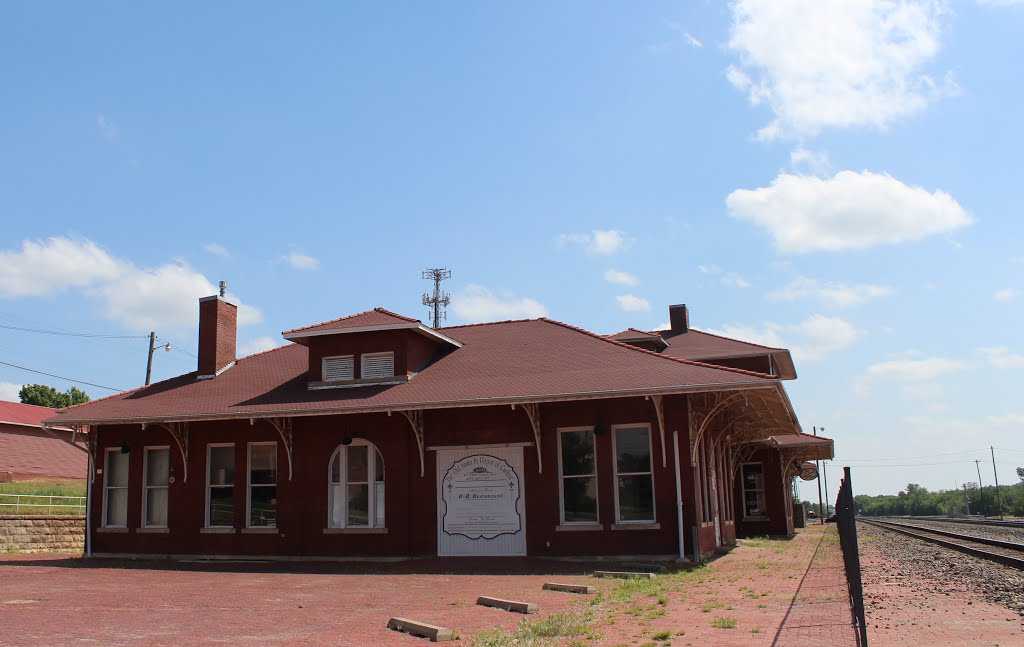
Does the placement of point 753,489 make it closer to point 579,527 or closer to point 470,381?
point 579,527

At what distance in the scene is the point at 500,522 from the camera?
706 inches

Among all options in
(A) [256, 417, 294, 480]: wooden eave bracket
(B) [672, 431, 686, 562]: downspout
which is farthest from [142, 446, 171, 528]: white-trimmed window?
(B) [672, 431, 686, 562]: downspout

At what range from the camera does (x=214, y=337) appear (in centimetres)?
2317

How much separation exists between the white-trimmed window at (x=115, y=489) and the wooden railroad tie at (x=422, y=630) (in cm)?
1439

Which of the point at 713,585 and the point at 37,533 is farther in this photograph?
the point at 37,533

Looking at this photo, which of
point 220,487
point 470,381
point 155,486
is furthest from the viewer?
point 155,486

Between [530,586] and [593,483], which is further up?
[593,483]

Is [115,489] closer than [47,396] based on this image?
Yes

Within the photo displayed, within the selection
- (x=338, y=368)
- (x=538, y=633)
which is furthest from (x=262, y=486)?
(x=538, y=633)

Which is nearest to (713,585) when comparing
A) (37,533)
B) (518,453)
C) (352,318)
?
(518,453)

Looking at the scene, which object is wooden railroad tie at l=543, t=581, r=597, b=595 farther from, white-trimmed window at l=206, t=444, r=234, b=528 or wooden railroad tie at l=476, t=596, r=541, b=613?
white-trimmed window at l=206, t=444, r=234, b=528

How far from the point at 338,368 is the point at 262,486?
3.08 meters

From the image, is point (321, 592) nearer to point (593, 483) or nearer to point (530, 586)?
point (530, 586)

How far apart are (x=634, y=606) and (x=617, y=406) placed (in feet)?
23.1
